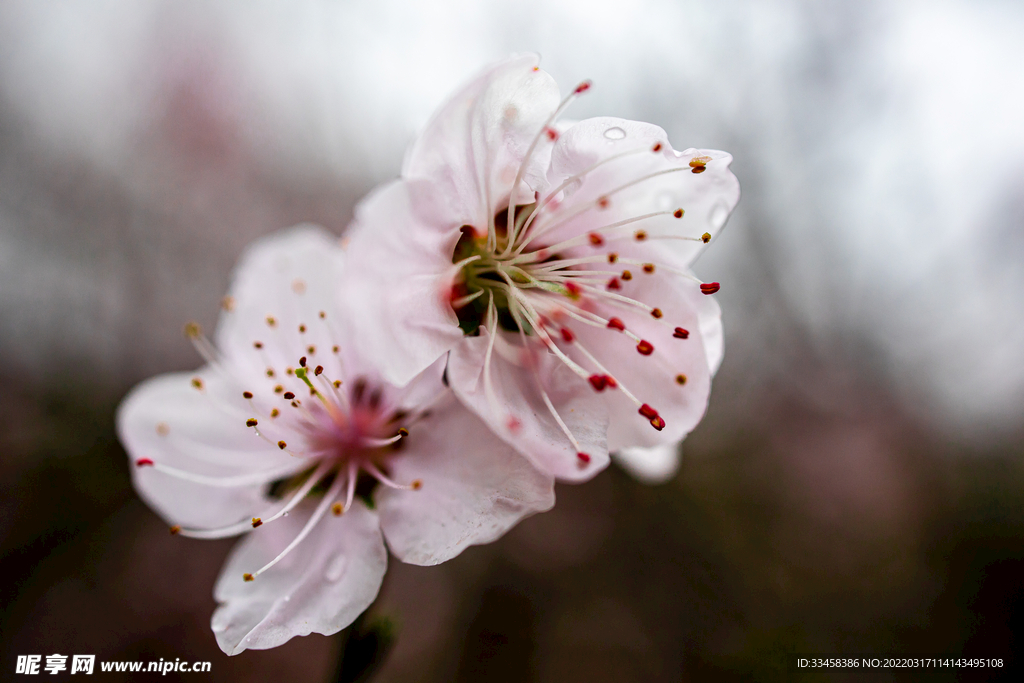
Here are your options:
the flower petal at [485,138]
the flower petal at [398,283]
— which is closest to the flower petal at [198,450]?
the flower petal at [398,283]

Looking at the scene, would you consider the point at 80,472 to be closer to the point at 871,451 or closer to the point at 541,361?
the point at 541,361

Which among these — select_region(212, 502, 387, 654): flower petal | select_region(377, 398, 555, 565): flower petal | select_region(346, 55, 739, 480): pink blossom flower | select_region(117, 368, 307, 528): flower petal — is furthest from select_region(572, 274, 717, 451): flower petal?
select_region(117, 368, 307, 528): flower petal

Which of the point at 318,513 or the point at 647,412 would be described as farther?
the point at 318,513

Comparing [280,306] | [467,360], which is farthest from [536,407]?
[280,306]

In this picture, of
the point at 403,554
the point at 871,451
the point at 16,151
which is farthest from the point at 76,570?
the point at 871,451

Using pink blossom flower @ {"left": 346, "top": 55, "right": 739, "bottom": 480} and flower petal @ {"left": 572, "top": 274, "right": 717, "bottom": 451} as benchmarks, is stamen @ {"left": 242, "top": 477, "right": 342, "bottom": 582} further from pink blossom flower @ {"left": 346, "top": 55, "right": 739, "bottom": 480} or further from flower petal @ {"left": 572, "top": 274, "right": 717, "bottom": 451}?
flower petal @ {"left": 572, "top": 274, "right": 717, "bottom": 451}

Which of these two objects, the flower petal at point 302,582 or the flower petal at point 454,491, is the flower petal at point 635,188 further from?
the flower petal at point 302,582

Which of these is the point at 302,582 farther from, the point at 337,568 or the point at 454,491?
the point at 454,491
